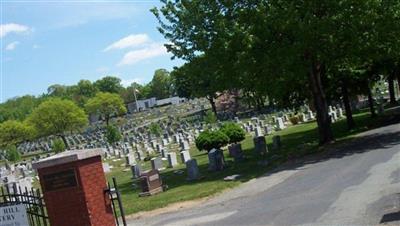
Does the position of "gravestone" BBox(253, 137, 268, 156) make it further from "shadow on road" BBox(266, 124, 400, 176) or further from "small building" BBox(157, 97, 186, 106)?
"small building" BBox(157, 97, 186, 106)

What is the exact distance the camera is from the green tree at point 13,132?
3915 inches

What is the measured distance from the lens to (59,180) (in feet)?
34.4

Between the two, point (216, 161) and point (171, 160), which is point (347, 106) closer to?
point (171, 160)

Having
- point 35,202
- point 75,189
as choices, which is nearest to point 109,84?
point 35,202

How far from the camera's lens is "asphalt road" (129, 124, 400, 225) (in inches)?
424

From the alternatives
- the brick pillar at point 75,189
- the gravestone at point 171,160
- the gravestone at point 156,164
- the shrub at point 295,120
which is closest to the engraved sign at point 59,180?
the brick pillar at point 75,189

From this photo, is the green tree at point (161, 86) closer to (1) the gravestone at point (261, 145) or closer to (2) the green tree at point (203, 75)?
(1) the gravestone at point (261, 145)

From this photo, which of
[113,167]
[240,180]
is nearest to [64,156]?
[240,180]

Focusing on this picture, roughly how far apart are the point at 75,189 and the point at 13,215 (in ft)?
3.94

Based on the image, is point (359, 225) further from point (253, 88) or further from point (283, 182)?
point (253, 88)

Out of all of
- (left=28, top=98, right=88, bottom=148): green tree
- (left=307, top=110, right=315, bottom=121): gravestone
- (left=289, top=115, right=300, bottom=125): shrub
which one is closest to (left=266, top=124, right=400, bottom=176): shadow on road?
(left=289, top=115, right=300, bottom=125): shrub

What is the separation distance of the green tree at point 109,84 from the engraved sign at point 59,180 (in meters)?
180

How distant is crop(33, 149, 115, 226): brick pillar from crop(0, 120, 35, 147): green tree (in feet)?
303

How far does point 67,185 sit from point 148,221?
4.52 metres
